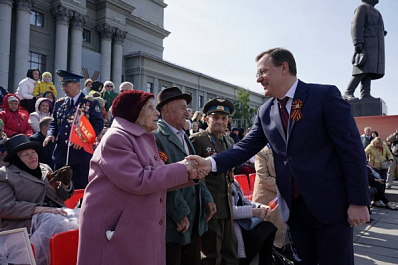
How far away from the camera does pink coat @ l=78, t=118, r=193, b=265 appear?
6.86ft

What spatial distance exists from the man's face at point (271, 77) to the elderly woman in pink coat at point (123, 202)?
979 mm

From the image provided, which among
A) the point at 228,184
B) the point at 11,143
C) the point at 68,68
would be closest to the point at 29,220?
the point at 11,143

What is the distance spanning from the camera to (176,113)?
11.0 ft

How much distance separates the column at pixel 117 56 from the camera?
33.9 meters

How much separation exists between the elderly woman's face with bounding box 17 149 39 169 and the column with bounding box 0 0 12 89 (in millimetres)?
23255

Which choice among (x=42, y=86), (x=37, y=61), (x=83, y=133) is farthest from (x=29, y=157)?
(x=37, y=61)

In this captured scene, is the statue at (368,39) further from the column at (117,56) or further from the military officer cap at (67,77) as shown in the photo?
the column at (117,56)

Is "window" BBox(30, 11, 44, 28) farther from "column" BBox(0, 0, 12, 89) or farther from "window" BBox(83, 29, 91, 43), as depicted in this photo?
"window" BBox(83, 29, 91, 43)

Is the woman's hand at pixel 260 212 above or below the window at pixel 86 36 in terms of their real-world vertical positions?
below

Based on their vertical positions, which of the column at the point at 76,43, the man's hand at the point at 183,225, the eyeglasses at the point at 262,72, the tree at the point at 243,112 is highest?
the column at the point at 76,43

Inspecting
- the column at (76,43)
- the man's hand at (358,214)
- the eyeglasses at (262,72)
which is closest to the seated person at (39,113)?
the eyeglasses at (262,72)

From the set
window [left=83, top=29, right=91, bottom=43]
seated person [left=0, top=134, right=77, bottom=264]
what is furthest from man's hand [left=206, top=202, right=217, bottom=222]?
window [left=83, top=29, right=91, bottom=43]

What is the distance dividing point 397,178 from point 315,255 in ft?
44.0

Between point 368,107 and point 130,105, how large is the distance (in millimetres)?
12824
